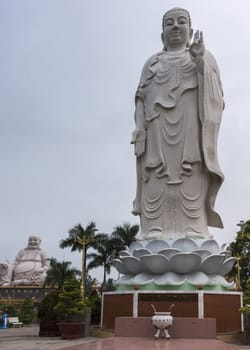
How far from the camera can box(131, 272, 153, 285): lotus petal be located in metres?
10.7

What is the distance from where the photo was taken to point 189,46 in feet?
41.8

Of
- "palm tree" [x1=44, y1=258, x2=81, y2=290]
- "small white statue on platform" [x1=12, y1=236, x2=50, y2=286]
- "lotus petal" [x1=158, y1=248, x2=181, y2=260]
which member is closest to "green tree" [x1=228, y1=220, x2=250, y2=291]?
"palm tree" [x1=44, y1=258, x2=81, y2=290]

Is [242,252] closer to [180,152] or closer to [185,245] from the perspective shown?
[180,152]

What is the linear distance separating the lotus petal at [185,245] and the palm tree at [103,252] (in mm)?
11848

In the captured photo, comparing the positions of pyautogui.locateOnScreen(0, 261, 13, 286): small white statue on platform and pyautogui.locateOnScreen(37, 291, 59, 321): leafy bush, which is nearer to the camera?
pyautogui.locateOnScreen(37, 291, 59, 321): leafy bush

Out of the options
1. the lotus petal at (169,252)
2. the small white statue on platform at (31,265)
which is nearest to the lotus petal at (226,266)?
the lotus petal at (169,252)

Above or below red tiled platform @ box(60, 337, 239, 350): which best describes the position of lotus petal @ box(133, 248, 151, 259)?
above

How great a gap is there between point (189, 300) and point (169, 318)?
7.02 feet

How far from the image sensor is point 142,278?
10.8 metres

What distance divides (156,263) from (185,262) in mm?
649

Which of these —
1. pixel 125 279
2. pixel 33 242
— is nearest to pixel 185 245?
pixel 125 279

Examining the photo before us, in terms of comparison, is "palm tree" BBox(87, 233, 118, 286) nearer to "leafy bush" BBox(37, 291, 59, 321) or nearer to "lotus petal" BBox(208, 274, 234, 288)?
"leafy bush" BBox(37, 291, 59, 321)

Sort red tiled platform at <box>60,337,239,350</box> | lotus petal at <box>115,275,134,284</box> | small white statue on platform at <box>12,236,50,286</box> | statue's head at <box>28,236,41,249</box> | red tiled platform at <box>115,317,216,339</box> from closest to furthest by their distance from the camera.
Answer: red tiled platform at <box>60,337,239,350</box>, red tiled platform at <box>115,317,216,339</box>, lotus petal at <box>115,275,134,284</box>, small white statue on platform at <box>12,236,50,286</box>, statue's head at <box>28,236,41,249</box>

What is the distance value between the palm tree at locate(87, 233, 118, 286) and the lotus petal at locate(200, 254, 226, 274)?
12.1 metres
